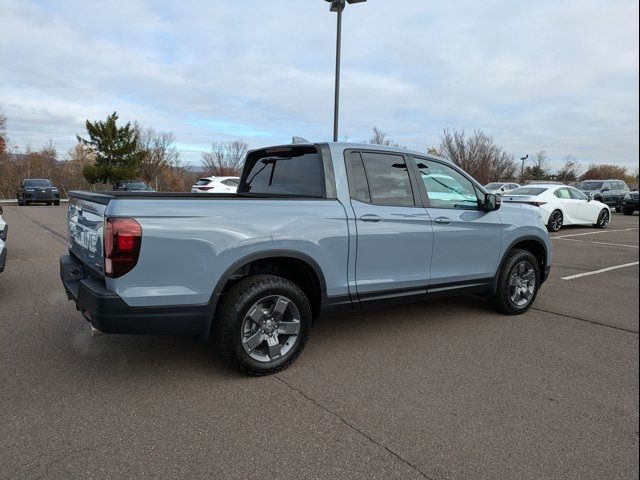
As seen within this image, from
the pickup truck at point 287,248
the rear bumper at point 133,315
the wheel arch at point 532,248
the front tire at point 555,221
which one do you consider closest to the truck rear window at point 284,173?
the pickup truck at point 287,248

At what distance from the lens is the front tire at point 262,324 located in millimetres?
3496

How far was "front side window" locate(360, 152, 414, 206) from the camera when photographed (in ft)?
14.0

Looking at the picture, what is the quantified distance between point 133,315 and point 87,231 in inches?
38.2

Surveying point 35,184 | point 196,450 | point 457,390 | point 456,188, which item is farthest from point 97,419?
point 35,184

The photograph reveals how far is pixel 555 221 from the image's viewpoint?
14234 mm

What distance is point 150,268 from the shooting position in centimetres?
316

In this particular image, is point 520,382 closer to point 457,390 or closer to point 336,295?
point 457,390

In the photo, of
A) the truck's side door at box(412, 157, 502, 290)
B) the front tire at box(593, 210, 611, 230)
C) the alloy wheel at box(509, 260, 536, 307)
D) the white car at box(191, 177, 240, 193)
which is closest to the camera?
the truck's side door at box(412, 157, 502, 290)

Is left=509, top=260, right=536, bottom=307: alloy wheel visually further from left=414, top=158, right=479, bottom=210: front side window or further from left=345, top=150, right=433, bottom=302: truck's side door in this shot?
left=345, top=150, right=433, bottom=302: truck's side door

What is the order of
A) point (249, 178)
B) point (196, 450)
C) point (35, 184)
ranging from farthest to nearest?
point (35, 184) → point (249, 178) → point (196, 450)

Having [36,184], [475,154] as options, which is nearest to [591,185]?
[475,154]

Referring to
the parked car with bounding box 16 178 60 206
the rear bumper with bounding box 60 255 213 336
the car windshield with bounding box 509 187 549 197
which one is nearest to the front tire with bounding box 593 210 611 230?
the car windshield with bounding box 509 187 549 197

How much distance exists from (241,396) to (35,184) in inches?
1088

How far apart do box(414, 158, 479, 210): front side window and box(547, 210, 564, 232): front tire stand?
10548 mm
